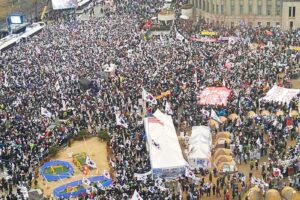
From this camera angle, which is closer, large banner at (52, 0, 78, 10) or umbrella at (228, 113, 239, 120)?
umbrella at (228, 113, 239, 120)

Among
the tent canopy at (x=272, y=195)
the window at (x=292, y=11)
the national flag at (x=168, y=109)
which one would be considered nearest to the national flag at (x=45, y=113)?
the national flag at (x=168, y=109)

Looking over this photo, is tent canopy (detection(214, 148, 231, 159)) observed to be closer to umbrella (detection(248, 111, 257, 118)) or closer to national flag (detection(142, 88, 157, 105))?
umbrella (detection(248, 111, 257, 118))

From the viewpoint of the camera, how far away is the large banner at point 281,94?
43.5 m

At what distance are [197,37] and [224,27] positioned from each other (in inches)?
291

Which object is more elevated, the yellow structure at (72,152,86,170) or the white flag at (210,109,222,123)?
the white flag at (210,109,222,123)

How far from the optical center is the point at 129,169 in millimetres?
34375

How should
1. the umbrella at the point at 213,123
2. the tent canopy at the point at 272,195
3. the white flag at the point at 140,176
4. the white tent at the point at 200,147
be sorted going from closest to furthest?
the tent canopy at the point at 272,195
the white flag at the point at 140,176
the white tent at the point at 200,147
the umbrella at the point at 213,123

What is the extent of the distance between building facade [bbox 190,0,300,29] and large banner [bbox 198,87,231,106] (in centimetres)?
2801

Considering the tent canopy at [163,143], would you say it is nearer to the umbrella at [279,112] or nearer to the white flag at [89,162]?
the white flag at [89,162]

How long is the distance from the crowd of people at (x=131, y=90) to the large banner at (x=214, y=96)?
28.9 inches

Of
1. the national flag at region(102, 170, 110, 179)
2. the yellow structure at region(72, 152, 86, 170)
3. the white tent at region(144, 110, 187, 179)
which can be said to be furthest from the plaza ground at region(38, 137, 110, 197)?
the white tent at region(144, 110, 187, 179)

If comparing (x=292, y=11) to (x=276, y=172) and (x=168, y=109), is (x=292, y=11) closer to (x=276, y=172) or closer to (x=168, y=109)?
(x=168, y=109)

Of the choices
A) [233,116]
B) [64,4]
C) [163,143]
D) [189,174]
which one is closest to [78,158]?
[163,143]

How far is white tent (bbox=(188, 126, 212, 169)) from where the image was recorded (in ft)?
116
